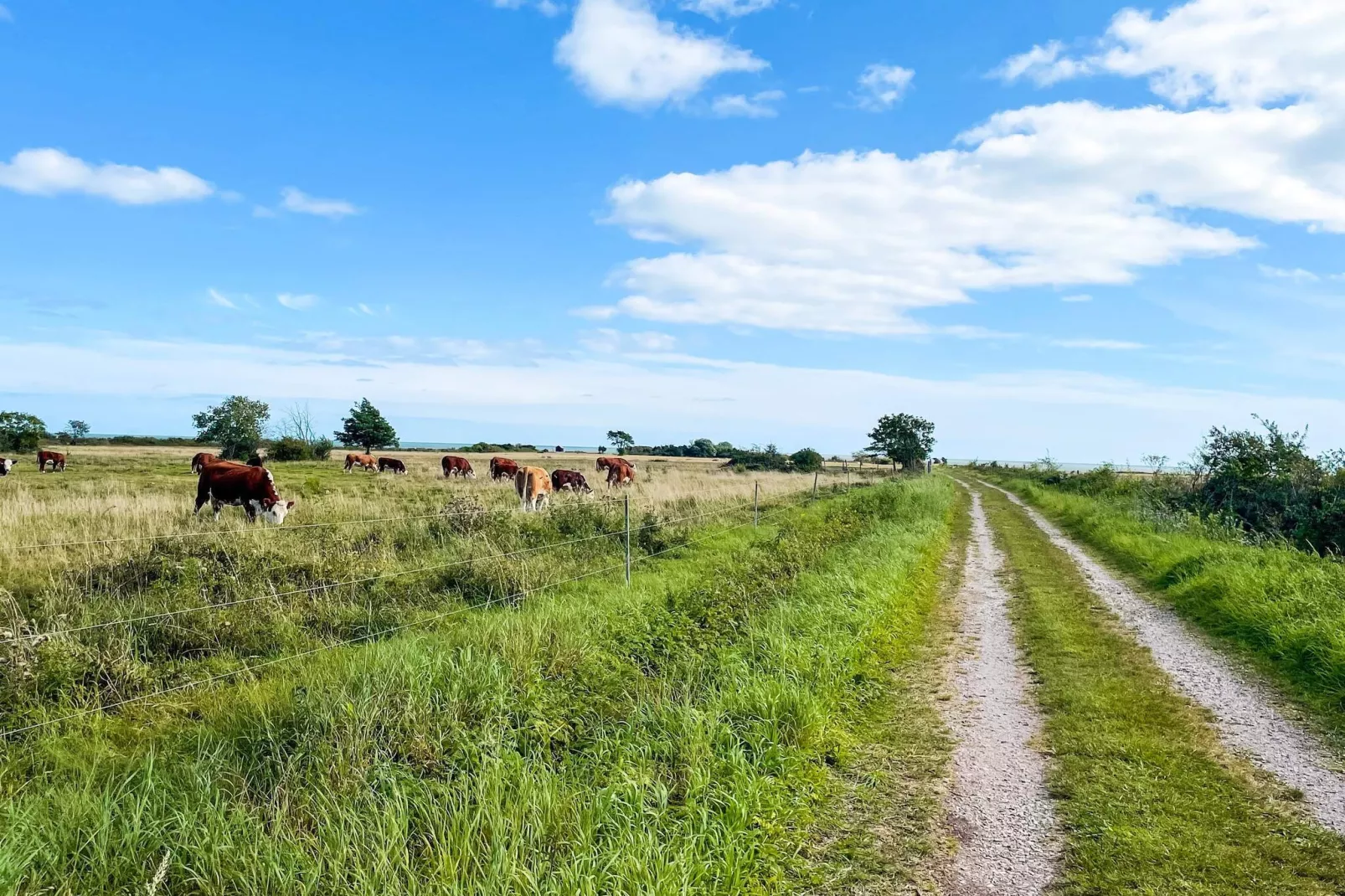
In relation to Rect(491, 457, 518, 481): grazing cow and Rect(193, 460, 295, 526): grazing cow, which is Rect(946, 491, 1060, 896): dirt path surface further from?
Rect(491, 457, 518, 481): grazing cow

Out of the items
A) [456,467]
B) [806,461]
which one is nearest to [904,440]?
[806,461]

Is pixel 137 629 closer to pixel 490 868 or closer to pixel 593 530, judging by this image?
pixel 490 868

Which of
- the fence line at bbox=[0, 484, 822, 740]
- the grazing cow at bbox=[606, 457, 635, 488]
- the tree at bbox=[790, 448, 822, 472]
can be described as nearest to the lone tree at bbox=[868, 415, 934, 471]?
the tree at bbox=[790, 448, 822, 472]

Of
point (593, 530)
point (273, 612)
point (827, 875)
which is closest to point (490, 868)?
point (827, 875)

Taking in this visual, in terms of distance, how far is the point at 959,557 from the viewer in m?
15.5

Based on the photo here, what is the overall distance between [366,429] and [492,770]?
3092 inches

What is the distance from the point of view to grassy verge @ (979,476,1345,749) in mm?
7061

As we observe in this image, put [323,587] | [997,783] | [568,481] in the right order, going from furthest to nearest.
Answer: [568,481] → [323,587] → [997,783]

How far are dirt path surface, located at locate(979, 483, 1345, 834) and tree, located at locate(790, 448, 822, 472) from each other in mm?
54721

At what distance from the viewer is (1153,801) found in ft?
15.4

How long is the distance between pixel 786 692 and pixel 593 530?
373 inches

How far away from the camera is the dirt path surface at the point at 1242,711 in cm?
498

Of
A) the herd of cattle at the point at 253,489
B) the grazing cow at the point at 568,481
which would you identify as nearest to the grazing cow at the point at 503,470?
the grazing cow at the point at 568,481

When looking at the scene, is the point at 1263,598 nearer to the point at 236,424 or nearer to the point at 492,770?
the point at 492,770
